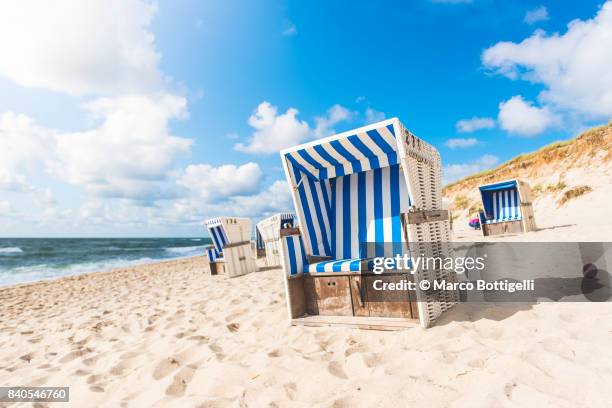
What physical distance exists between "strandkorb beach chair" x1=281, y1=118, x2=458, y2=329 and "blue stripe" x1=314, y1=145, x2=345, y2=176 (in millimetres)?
12

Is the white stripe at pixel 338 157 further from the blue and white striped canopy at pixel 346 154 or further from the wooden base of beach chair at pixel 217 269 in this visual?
the wooden base of beach chair at pixel 217 269

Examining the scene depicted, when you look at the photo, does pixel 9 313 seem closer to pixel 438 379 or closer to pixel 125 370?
pixel 125 370

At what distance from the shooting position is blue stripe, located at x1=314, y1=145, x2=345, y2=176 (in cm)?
371

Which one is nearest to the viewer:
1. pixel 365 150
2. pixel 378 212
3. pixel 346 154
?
pixel 365 150

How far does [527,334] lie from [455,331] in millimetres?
496

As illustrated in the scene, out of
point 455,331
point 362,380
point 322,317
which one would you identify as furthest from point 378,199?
point 362,380

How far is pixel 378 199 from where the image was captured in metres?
4.25

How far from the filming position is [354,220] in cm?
438

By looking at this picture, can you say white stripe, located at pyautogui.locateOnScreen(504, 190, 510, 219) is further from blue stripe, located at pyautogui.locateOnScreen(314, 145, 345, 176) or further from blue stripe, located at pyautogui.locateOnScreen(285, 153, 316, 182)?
blue stripe, located at pyautogui.locateOnScreen(285, 153, 316, 182)

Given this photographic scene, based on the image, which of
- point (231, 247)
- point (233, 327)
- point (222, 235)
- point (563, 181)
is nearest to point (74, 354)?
point (233, 327)

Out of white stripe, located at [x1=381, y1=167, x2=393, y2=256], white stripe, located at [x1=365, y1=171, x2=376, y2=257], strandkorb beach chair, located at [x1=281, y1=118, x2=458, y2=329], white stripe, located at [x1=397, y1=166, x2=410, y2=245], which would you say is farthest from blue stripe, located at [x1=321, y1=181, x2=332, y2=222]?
white stripe, located at [x1=397, y1=166, x2=410, y2=245]

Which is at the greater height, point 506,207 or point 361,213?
point 361,213

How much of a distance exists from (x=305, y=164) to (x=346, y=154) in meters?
0.53

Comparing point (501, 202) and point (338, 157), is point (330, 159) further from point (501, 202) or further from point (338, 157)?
point (501, 202)
